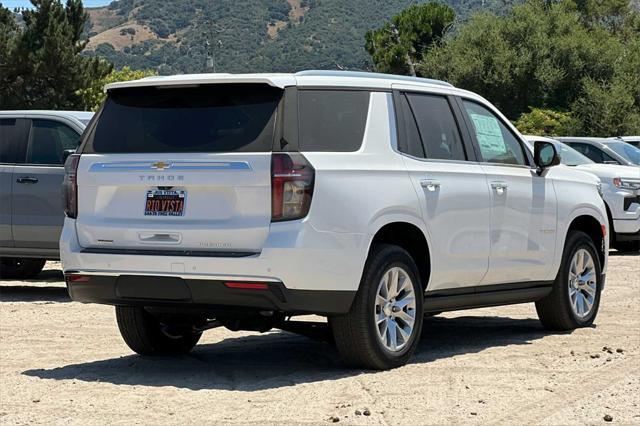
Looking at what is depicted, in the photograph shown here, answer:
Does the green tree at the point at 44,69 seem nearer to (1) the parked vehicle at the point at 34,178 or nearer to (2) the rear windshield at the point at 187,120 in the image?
(1) the parked vehicle at the point at 34,178

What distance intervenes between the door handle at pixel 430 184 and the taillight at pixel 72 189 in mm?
2319

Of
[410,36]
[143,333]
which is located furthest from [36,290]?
[410,36]

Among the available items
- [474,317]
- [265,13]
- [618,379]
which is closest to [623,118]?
[474,317]

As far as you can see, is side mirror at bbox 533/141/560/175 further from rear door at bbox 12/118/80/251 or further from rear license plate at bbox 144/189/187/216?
rear door at bbox 12/118/80/251

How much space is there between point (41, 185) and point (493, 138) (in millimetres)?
5711

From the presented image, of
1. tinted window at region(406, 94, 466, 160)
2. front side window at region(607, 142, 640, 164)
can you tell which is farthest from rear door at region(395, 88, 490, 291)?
front side window at region(607, 142, 640, 164)

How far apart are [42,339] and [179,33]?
511 ft

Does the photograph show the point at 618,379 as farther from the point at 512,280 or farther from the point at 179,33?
the point at 179,33

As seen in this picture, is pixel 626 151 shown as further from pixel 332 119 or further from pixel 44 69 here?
pixel 44 69

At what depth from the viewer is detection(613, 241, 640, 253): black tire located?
67.7 ft

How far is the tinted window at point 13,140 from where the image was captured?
46.5 feet

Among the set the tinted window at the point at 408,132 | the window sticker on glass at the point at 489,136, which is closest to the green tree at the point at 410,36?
the window sticker on glass at the point at 489,136

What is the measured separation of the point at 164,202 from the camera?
8188 millimetres

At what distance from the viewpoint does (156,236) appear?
817 cm
